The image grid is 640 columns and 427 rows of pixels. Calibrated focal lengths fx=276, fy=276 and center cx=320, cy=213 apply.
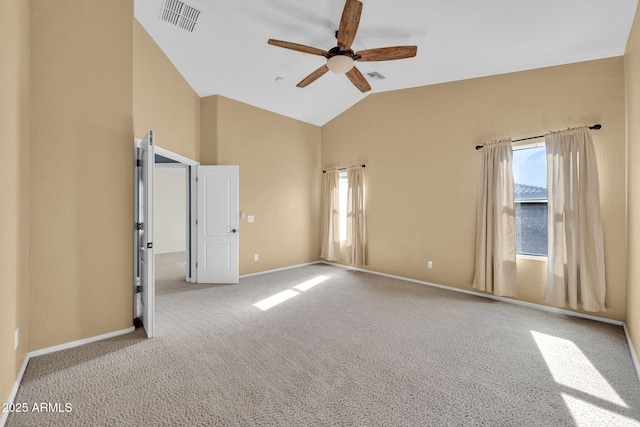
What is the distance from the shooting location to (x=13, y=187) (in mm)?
1961

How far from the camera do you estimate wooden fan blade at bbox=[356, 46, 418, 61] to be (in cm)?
285

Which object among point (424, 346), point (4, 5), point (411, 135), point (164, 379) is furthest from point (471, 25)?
point (164, 379)

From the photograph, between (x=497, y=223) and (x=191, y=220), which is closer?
(x=497, y=223)

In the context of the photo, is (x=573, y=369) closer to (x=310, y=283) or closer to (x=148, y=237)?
(x=310, y=283)

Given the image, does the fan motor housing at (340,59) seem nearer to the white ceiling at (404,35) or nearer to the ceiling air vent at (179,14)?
the white ceiling at (404,35)

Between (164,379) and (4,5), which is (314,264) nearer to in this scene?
(164,379)

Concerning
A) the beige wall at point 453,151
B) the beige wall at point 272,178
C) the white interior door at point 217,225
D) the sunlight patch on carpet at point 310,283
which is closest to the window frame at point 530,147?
the beige wall at point 453,151

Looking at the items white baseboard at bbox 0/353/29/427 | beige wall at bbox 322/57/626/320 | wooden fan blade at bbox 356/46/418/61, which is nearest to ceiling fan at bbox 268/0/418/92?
wooden fan blade at bbox 356/46/418/61

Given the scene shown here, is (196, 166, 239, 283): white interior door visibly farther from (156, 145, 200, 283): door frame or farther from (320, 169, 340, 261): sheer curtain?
(320, 169, 340, 261): sheer curtain

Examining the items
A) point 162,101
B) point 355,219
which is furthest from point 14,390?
→ point 355,219

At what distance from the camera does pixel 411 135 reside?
16.3ft

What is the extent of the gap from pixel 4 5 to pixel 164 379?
2733 millimetres

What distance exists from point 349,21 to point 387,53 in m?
0.66

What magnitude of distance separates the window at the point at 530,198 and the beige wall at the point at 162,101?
16.0 feet
